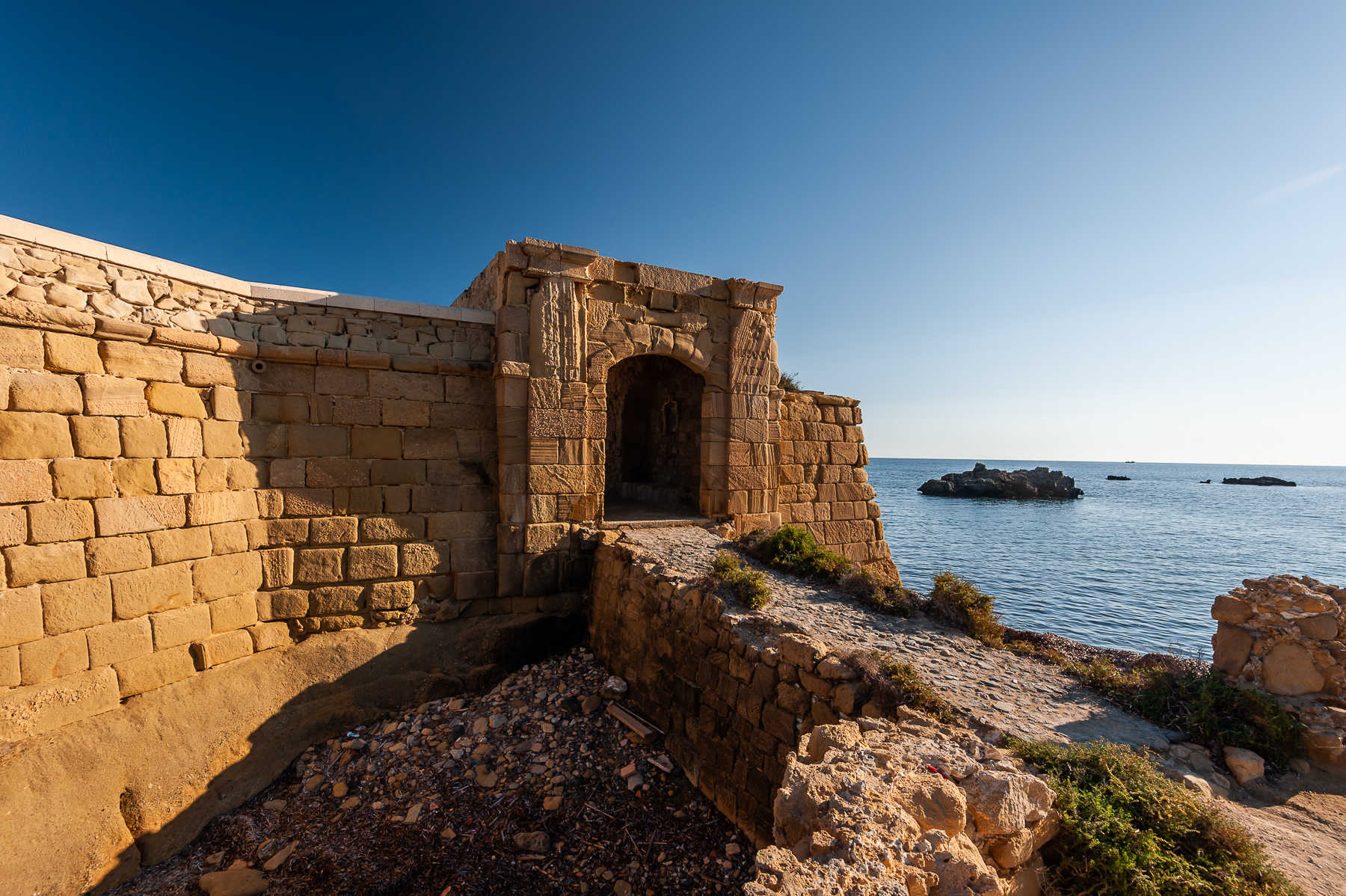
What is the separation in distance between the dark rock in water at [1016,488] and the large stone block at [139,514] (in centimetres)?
6198

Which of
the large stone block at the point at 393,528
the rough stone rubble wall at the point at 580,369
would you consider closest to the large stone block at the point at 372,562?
the large stone block at the point at 393,528

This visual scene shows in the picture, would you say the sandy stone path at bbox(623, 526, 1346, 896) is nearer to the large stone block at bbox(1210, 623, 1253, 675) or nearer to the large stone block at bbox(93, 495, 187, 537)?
the large stone block at bbox(1210, 623, 1253, 675)

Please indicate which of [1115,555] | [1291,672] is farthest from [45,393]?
[1115,555]

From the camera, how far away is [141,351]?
555cm

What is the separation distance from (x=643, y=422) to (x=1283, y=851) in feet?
39.3

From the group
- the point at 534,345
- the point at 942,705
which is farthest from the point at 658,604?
the point at 534,345

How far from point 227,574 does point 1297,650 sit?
997cm

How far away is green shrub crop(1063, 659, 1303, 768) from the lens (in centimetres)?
359

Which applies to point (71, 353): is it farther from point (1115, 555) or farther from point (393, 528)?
point (1115, 555)

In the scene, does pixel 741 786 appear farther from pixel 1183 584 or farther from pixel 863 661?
pixel 1183 584

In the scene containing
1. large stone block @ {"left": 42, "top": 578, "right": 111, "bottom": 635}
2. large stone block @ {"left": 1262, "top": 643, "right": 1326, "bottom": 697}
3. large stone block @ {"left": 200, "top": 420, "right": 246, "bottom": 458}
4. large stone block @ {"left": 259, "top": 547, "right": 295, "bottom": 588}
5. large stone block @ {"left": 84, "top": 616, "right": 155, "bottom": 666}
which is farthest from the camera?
large stone block @ {"left": 259, "top": 547, "right": 295, "bottom": 588}

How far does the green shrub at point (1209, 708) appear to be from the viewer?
11.8 feet

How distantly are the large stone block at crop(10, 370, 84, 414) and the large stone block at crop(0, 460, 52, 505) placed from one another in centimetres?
50

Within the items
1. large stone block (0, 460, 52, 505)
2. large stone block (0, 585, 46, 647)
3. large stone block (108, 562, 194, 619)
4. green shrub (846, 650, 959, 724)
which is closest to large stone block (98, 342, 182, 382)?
large stone block (0, 460, 52, 505)
